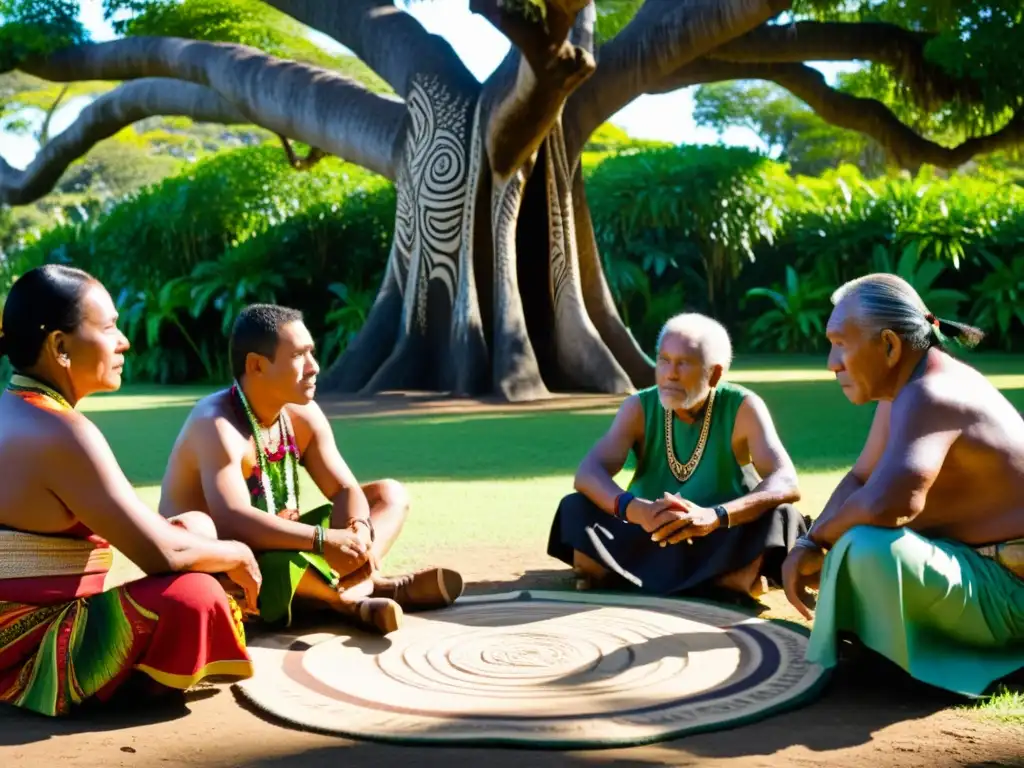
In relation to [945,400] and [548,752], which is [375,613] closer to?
[548,752]

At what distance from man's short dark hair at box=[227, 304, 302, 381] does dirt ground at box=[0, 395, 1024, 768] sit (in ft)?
3.63

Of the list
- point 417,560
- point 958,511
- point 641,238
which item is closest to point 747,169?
point 641,238

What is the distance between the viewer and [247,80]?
13070 mm

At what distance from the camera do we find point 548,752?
289cm

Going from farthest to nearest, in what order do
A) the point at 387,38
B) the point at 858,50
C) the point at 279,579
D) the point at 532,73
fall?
the point at 858,50 < the point at 387,38 < the point at 532,73 < the point at 279,579

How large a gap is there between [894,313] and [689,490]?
4.43 ft

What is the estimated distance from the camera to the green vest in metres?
4.60

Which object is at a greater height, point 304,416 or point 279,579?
point 304,416

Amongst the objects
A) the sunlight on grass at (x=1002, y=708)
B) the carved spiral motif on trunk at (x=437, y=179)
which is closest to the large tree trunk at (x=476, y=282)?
the carved spiral motif on trunk at (x=437, y=179)

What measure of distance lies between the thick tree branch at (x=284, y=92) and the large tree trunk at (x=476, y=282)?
56 cm

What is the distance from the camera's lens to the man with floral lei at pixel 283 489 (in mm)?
3865

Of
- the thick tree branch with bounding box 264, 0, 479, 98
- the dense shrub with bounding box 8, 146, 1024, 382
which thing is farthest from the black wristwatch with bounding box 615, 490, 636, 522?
the dense shrub with bounding box 8, 146, 1024, 382

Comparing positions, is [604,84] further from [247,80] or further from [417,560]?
[417,560]

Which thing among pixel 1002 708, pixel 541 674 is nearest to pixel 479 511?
pixel 541 674
